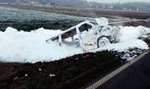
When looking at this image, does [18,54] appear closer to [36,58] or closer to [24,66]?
[36,58]

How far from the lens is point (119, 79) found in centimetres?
1370

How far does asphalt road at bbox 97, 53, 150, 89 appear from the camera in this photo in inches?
491

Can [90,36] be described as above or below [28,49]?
below

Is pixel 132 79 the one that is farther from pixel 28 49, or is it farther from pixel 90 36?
pixel 90 36

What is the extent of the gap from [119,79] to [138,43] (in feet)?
39.9

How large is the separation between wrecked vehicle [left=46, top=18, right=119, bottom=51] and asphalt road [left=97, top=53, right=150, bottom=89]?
279 inches

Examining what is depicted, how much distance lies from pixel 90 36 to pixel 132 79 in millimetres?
10942

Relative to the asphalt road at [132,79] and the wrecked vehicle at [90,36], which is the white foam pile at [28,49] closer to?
the wrecked vehicle at [90,36]

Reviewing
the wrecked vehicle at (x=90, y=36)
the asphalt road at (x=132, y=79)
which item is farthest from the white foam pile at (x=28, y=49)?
the asphalt road at (x=132, y=79)

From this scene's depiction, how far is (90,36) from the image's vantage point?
2450cm

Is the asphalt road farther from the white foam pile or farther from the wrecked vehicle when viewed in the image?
the wrecked vehicle

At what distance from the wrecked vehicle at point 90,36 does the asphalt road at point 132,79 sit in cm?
708

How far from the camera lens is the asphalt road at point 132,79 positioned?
12472 millimetres

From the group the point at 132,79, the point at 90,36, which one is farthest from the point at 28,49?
the point at 132,79
